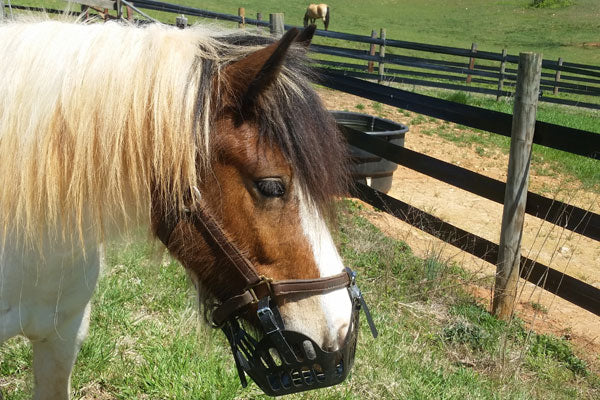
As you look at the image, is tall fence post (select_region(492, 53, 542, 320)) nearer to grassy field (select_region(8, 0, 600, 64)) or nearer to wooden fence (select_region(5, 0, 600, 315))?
wooden fence (select_region(5, 0, 600, 315))

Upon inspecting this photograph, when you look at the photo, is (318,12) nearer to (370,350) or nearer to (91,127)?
(370,350)

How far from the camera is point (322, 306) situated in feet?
5.10

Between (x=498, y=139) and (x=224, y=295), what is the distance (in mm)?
9462

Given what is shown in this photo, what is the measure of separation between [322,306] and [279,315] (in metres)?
0.13

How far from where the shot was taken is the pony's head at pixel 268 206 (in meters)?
1.50

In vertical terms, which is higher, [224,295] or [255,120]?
[255,120]

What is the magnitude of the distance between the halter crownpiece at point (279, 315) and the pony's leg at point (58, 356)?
2.63ft

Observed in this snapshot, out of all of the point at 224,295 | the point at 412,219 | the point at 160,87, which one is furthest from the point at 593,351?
the point at 160,87

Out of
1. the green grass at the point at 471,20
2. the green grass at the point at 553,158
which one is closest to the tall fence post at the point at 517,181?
the green grass at the point at 553,158

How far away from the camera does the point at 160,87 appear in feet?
4.82

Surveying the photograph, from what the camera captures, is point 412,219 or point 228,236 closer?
point 228,236

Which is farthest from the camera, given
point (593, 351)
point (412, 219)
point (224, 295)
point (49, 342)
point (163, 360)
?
point (412, 219)

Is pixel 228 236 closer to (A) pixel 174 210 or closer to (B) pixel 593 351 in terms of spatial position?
(A) pixel 174 210

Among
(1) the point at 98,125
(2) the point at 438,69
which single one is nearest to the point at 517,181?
(1) the point at 98,125
